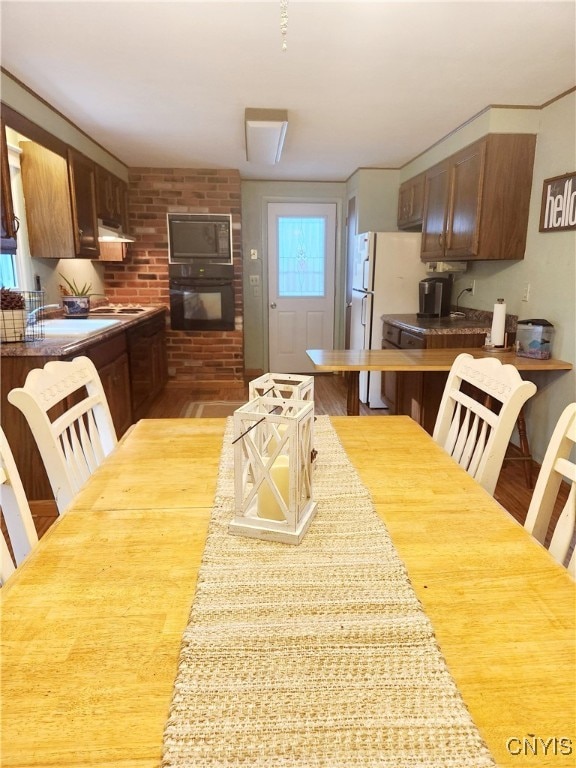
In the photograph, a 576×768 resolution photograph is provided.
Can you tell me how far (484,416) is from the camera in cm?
134

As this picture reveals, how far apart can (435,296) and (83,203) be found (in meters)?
2.78

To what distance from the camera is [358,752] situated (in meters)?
0.51

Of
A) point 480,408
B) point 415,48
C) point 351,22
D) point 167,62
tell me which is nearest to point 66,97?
point 167,62

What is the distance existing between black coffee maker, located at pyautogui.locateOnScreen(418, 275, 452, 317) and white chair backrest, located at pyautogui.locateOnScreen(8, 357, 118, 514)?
10.1 feet

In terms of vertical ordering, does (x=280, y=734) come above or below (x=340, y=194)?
below

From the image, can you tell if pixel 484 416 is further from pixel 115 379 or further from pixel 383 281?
pixel 383 281

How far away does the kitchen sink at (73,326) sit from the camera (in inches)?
110

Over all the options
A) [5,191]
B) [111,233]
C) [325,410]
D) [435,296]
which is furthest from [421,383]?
[111,233]

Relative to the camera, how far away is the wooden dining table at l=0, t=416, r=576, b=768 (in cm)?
53

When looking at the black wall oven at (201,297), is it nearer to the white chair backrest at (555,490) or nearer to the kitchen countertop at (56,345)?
the kitchen countertop at (56,345)

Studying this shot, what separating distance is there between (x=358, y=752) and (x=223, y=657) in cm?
20

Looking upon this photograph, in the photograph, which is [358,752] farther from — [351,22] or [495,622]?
[351,22]

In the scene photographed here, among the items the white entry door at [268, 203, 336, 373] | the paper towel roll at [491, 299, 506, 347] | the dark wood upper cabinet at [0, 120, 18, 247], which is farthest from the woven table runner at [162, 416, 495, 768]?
the white entry door at [268, 203, 336, 373]

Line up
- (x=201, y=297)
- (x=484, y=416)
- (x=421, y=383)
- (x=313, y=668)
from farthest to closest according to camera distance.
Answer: (x=201, y=297) < (x=421, y=383) < (x=484, y=416) < (x=313, y=668)
